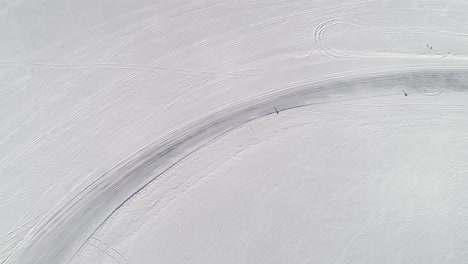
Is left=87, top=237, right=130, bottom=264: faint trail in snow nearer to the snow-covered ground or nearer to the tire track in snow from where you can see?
the snow-covered ground

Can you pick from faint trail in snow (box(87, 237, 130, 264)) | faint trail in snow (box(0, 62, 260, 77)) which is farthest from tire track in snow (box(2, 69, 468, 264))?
faint trail in snow (box(0, 62, 260, 77))

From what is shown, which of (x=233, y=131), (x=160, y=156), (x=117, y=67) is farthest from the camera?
(x=117, y=67)

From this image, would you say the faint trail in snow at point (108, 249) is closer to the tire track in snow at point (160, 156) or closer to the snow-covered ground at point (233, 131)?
the snow-covered ground at point (233, 131)

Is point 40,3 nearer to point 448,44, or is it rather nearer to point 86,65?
point 86,65

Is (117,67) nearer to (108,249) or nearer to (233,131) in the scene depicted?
(233,131)

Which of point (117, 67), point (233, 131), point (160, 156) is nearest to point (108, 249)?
point (160, 156)

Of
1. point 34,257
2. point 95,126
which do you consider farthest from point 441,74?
point 34,257
